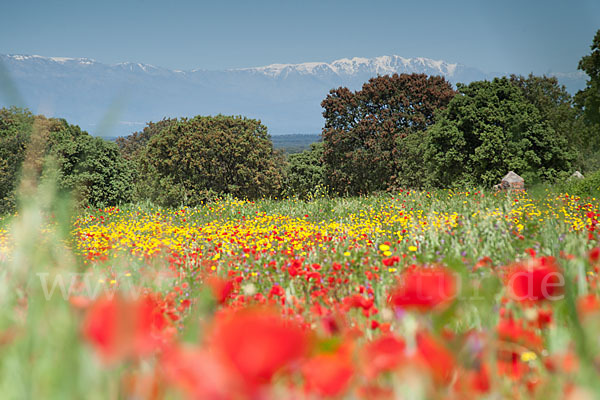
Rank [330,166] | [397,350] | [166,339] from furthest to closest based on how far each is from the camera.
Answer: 1. [330,166]
2. [166,339]
3. [397,350]

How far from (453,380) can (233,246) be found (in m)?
5.73

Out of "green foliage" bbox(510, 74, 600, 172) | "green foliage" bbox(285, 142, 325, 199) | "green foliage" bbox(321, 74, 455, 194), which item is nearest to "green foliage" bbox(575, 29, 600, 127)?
→ "green foliage" bbox(510, 74, 600, 172)

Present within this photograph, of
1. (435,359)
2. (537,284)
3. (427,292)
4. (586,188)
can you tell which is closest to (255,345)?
(435,359)

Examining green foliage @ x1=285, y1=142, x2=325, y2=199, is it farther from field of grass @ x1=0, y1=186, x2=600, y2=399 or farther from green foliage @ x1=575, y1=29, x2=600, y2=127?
field of grass @ x1=0, y1=186, x2=600, y2=399

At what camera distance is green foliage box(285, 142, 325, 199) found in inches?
1590

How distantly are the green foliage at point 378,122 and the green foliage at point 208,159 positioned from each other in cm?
501

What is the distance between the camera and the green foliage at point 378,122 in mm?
29188

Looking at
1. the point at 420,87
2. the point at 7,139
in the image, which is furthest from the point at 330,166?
the point at 7,139

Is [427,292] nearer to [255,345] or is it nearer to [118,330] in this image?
[255,345]

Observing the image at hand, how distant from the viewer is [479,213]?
6.74m

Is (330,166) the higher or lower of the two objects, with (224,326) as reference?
lower

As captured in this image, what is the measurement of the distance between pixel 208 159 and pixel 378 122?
11179 mm

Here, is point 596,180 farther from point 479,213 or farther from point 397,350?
point 397,350

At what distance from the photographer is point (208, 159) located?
2664 cm
